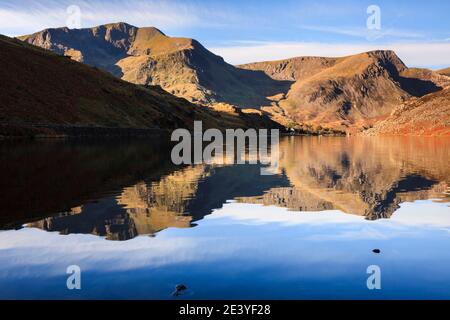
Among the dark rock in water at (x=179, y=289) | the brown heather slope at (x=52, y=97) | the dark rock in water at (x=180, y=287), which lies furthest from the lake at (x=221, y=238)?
the brown heather slope at (x=52, y=97)

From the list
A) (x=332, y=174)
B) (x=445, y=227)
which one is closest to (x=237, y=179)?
(x=332, y=174)

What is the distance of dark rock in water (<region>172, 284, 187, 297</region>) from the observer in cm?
1326

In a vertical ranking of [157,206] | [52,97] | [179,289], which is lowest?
[179,289]

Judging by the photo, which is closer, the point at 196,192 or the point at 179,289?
the point at 179,289

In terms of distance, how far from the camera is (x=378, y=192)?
3569 cm

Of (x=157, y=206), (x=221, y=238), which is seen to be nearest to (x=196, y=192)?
(x=157, y=206)

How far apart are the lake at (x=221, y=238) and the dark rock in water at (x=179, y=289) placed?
0.18ft

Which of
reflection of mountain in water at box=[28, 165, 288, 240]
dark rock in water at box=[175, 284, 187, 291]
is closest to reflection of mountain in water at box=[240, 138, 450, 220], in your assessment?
reflection of mountain in water at box=[28, 165, 288, 240]

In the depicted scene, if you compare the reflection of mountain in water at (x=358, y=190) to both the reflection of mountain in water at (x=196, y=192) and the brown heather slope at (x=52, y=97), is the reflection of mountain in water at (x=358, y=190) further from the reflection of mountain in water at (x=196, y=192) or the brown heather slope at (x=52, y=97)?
the brown heather slope at (x=52, y=97)

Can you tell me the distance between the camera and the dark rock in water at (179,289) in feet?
43.5

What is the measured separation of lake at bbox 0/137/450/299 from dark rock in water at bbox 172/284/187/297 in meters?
0.05

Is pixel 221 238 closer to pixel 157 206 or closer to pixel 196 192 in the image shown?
pixel 157 206

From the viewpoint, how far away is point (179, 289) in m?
13.6

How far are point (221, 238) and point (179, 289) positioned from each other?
7068mm
